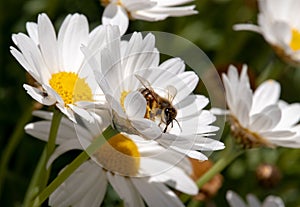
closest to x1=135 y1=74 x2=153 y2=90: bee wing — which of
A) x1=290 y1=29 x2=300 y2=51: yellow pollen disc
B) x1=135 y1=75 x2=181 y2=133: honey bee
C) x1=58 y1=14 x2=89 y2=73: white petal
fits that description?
x1=135 y1=75 x2=181 y2=133: honey bee

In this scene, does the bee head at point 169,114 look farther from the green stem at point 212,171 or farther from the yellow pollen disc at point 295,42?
the yellow pollen disc at point 295,42

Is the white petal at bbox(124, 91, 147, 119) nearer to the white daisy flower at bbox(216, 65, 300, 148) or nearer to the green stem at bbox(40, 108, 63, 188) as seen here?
the green stem at bbox(40, 108, 63, 188)

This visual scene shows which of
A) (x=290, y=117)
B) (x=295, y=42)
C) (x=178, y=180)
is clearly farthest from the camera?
(x=295, y=42)

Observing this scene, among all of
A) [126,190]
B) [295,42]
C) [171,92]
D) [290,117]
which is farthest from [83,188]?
[295,42]

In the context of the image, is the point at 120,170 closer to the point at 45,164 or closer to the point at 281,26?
the point at 45,164

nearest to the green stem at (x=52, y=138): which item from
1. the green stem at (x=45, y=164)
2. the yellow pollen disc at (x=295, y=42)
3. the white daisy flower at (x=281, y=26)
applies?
the green stem at (x=45, y=164)

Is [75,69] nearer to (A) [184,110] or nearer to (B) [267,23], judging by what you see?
(A) [184,110]

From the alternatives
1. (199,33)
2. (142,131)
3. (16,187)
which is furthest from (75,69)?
(199,33)
